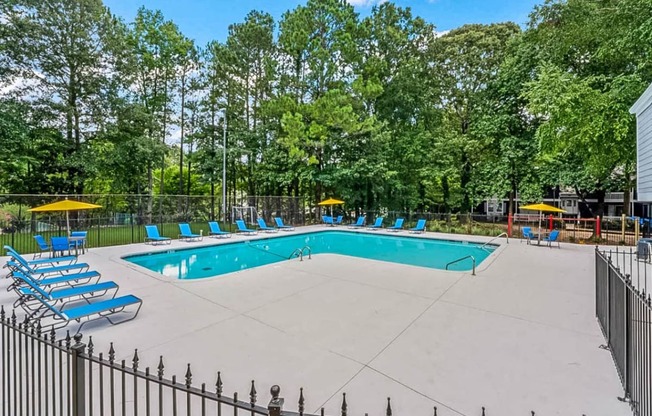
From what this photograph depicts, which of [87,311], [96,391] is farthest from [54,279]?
[96,391]

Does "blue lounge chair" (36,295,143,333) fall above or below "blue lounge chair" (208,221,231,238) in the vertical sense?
below

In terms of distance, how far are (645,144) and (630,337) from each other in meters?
6.01

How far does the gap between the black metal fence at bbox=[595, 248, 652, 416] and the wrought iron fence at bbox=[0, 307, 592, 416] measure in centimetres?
98

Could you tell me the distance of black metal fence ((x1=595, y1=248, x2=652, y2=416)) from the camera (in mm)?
2746

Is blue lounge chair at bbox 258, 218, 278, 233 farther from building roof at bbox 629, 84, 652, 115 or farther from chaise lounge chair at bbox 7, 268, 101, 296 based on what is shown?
building roof at bbox 629, 84, 652, 115

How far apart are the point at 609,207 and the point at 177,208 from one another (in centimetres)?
4156

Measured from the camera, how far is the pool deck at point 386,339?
3.20 meters

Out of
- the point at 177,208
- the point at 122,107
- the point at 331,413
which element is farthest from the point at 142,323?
the point at 122,107

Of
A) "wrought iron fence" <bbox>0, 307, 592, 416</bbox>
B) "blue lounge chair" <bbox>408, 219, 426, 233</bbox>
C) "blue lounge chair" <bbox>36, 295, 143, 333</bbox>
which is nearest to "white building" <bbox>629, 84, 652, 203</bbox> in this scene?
"wrought iron fence" <bbox>0, 307, 592, 416</bbox>

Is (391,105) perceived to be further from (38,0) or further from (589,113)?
(38,0)

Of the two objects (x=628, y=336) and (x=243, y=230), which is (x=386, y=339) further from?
(x=243, y=230)

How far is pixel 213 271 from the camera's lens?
393 inches

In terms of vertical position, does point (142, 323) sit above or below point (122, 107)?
below

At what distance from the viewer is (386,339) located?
445 cm
